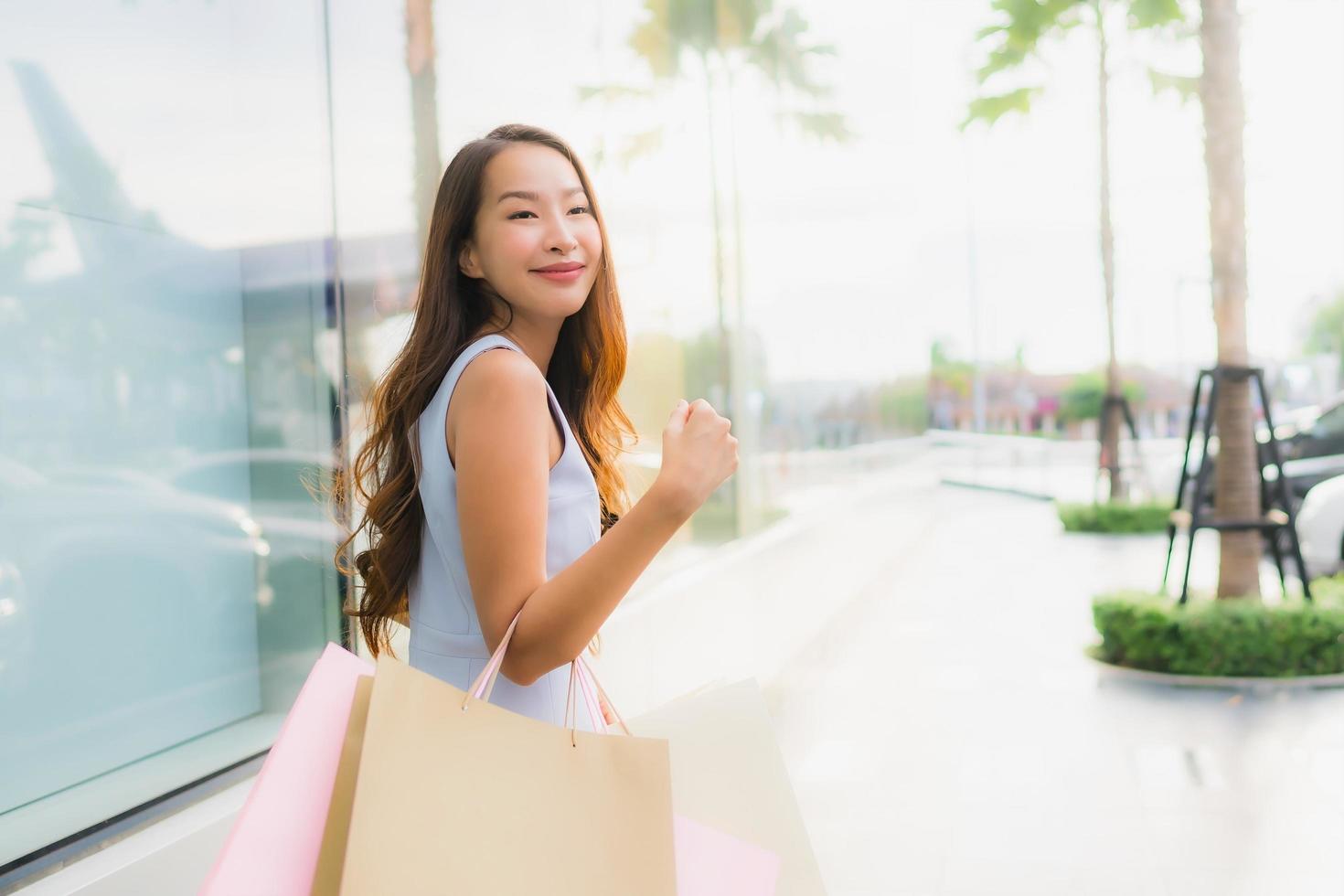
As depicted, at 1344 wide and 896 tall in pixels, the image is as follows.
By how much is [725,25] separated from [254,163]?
4.57 m

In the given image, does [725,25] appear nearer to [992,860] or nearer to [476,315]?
[992,860]

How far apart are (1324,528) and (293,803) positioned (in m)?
8.15

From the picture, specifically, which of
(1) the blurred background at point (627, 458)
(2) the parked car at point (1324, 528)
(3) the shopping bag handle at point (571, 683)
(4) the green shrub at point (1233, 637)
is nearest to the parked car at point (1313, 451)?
(1) the blurred background at point (627, 458)

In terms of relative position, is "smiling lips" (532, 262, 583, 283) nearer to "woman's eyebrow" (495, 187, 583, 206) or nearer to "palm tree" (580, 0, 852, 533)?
"woman's eyebrow" (495, 187, 583, 206)

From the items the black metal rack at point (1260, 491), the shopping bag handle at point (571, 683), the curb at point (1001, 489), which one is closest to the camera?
the shopping bag handle at point (571, 683)

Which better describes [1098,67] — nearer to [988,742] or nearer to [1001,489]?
[1001,489]

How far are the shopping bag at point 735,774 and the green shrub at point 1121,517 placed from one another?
12.7 m

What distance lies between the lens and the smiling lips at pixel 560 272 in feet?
4.07

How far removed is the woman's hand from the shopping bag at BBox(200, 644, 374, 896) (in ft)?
1.14

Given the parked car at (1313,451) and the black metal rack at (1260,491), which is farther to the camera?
the parked car at (1313,451)

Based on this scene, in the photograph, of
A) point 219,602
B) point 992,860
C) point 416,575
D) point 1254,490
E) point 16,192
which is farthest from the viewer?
point 1254,490

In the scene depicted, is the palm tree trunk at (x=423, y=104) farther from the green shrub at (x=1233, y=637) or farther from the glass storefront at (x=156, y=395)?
the green shrub at (x=1233, y=637)

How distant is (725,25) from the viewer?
617cm

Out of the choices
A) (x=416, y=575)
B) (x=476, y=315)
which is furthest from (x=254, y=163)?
(x=416, y=575)
